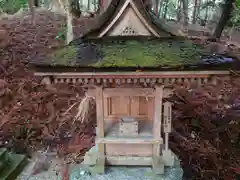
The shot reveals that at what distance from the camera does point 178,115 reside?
28.9 feet

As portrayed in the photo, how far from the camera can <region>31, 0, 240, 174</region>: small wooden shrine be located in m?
3.68

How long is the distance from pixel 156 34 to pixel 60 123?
5.76 metres

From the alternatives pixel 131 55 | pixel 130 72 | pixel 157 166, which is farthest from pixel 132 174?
pixel 131 55

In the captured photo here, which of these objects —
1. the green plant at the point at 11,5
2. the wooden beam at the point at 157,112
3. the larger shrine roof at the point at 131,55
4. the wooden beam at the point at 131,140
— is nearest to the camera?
the larger shrine roof at the point at 131,55

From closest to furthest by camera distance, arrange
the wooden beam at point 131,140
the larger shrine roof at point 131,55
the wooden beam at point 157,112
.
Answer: the larger shrine roof at point 131,55, the wooden beam at point 157,112, the wooden beam at point 131,140

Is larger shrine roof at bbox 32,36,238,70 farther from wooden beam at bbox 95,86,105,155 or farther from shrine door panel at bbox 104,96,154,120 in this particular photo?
shrine door panel at bbox 104,96,154,120

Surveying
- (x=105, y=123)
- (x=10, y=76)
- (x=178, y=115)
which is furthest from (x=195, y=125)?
(x=10, y=76)

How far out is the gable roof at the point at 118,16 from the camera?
4059 mm

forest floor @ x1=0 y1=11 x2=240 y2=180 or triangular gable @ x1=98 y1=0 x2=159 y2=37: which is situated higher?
Answer: triangular gable @ x1=98 y1=0 x2=159 y2=37

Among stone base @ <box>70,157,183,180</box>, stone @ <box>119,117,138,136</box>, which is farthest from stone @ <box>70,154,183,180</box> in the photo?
stone @ <box>119,117,138,136</box>

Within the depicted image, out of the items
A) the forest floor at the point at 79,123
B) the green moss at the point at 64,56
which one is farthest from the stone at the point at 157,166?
the green moss at the point at 64,56

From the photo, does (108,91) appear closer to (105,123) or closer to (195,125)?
(105,123)

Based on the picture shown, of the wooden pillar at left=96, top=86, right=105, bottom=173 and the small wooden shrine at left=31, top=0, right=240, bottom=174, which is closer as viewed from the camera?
the small wooden shrine at left=31, top=0, right=240, bottom=174

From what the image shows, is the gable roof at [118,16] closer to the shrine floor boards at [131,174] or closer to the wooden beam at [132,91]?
the wooden beam at [132,91]
